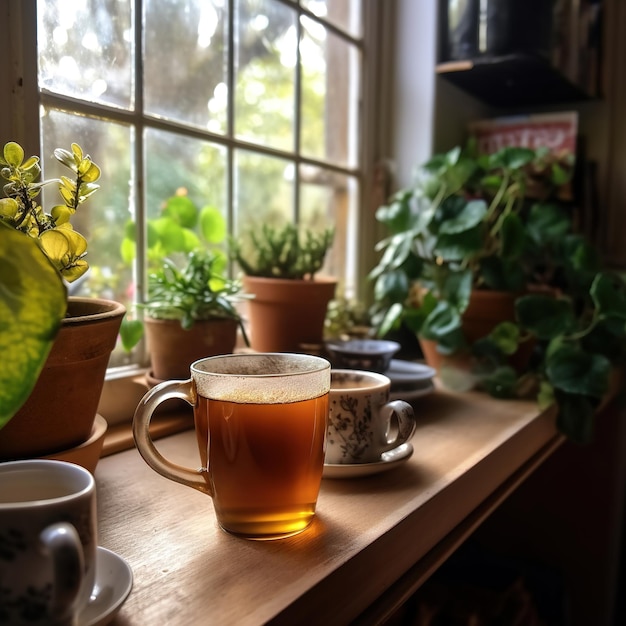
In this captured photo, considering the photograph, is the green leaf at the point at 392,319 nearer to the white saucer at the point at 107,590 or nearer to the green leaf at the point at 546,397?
the green leaf at the point at 546,397

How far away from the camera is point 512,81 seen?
136cm

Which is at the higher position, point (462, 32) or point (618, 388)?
point (462, 32)

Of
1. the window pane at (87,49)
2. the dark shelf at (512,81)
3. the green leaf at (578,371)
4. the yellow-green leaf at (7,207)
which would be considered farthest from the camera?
the dark shelf at (512,81)

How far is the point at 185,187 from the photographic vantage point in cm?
96

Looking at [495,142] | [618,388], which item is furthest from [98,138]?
[618,388]

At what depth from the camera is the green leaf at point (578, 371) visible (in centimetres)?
87

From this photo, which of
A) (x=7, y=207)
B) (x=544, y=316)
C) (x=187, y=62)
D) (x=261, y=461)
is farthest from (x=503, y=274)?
(x=7, y=207)

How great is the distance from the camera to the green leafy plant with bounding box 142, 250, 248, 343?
0.79 meters

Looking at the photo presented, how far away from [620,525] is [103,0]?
4.70 feet

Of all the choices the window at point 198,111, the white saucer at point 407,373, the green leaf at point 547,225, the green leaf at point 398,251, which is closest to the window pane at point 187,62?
the window at point 198,111

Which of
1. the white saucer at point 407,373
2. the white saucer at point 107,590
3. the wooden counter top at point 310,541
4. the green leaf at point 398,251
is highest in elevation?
the green leaf at point 398,251

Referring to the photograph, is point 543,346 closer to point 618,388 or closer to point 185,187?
point 618,388

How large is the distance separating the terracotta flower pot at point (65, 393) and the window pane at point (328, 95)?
29.8 inches

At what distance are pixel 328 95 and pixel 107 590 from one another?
41.8 inches
